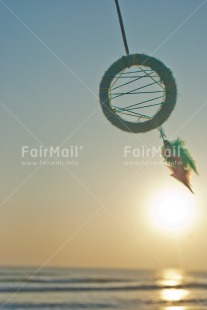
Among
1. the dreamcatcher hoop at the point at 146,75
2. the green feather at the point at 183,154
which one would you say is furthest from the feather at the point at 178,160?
the dreamcatcher hoop at the point at 146,75

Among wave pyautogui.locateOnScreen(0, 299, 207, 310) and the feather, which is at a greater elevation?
the feather

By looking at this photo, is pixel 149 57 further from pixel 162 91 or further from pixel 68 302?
pixel 68 302

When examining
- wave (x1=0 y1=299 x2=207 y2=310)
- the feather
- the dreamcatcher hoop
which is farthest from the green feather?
wave (x1=0 y1=299 x2=207 y2=310)

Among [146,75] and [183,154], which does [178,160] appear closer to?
[183,154]

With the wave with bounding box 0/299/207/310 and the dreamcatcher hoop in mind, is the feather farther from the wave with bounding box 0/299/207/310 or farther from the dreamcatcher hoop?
the wave with bounding box 0/299/207/310

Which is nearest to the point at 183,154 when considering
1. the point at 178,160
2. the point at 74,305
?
the point at 178,160

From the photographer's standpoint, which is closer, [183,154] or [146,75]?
[183,154]

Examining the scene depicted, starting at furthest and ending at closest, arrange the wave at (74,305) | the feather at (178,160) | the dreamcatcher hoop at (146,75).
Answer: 1. the wave at (74,305)
2. the dreamcatcher hoop at (146,75)
3. the feather at (178,160)

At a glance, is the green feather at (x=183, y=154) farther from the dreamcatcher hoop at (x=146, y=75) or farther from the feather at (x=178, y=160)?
the dreamcatcher hoop at (x=146, y=75)
